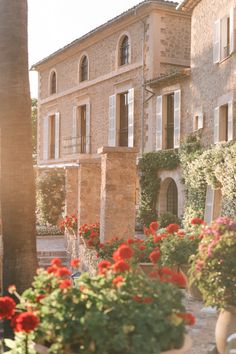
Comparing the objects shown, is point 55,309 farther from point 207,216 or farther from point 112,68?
point 112,68

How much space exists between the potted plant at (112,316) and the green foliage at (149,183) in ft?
46.5

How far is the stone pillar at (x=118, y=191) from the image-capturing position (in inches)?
358

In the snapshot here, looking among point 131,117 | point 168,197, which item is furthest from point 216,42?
point 168,197

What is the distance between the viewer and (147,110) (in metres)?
18.4

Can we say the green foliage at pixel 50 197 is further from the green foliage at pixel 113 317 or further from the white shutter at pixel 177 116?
the green foliage at pixel 113 317

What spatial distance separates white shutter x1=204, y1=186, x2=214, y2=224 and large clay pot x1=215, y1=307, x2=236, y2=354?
9.61 metres

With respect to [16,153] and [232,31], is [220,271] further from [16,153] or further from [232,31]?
[232,31]

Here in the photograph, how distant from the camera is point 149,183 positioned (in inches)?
722

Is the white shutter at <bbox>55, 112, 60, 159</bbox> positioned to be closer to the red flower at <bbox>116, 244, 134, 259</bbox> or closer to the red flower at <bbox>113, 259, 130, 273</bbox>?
the red flower at <bbox>116, 244, 134, 259</bbox>

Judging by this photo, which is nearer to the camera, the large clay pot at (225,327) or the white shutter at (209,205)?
the large clay pot at (225,327)

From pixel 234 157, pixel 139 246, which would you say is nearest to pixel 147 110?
pixel 234 157

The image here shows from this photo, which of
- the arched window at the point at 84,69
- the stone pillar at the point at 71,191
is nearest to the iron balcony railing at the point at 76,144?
the arched window at the point at 84,69

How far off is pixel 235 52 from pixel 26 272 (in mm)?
10044

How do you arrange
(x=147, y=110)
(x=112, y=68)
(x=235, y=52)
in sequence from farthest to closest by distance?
(x=112, y=68), (x=147, y=110), (x=235, y=52)
